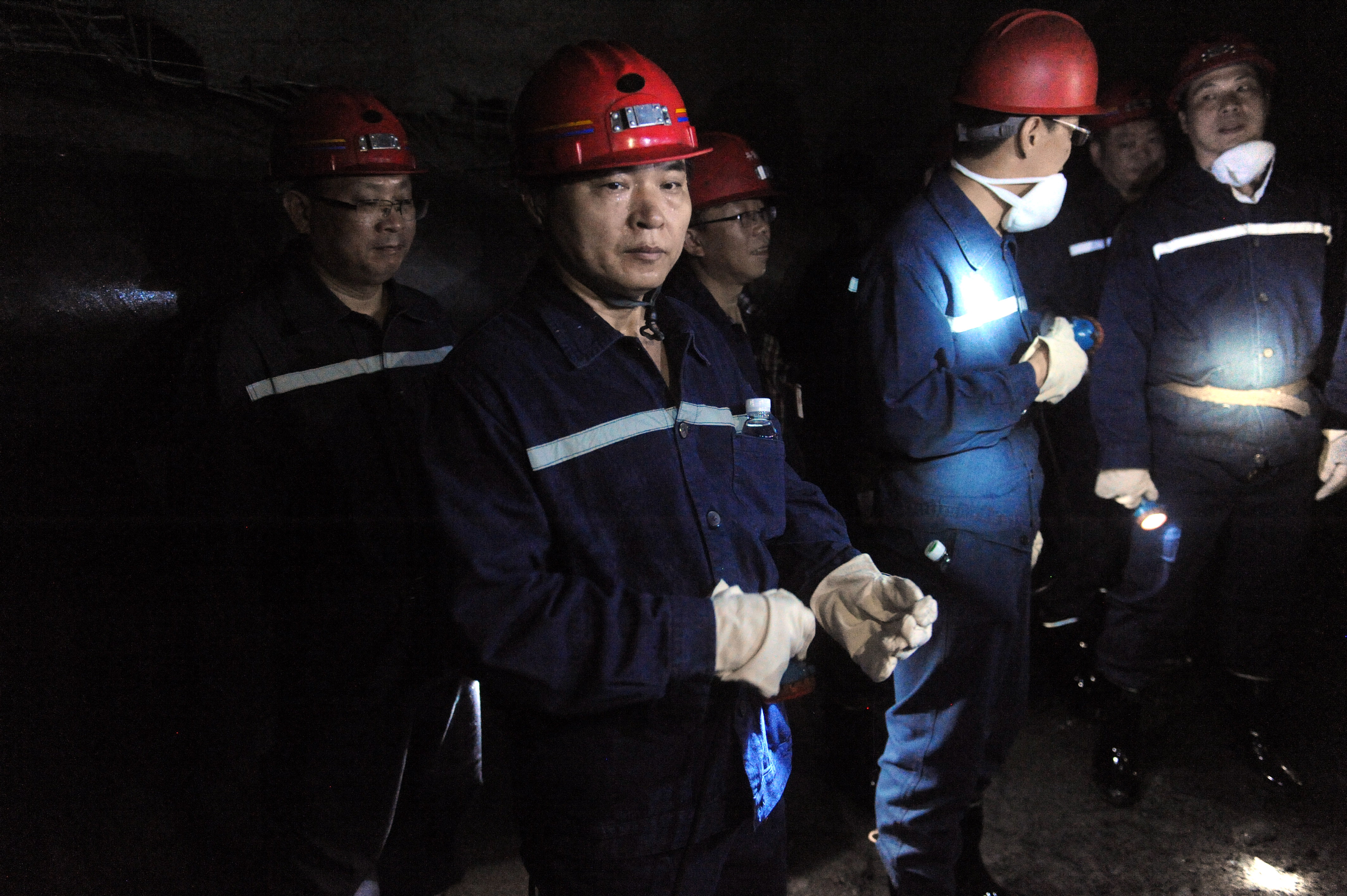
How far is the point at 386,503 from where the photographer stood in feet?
8.23

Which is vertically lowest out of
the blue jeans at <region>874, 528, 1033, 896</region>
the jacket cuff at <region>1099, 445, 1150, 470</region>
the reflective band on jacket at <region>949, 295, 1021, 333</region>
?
the blue jeans at <region>874, 528, 1033, 896</region>

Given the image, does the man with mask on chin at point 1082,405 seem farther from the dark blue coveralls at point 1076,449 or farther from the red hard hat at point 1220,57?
the red hard hat at point 1220,57

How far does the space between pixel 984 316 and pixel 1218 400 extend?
1.21m

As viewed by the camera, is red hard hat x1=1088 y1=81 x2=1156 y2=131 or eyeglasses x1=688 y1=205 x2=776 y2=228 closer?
eyeglasses x1=688 y1=205 x2=776 y2=228

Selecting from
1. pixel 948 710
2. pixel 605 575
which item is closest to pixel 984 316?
pixel 948 710

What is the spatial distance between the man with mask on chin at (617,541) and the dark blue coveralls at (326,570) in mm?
990

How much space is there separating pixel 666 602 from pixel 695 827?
495mm

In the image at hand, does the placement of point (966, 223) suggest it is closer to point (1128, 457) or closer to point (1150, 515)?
point (1128, 457)

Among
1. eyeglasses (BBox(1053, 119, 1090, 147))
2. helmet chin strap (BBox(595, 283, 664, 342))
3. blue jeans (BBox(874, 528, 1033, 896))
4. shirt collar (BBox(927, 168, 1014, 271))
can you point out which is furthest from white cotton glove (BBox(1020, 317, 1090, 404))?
helmet chin strap (BBox(595, 283, 664, 342))

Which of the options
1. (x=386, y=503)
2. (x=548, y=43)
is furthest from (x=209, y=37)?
(x=386, y=503)

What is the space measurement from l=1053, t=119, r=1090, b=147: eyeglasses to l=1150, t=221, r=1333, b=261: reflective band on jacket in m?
0.74

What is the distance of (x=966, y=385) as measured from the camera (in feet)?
7.59

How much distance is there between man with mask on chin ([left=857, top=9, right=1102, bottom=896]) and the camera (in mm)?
2371

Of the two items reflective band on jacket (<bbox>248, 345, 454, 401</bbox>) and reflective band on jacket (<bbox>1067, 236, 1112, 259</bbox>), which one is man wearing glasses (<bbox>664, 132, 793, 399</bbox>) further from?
reflective band on jacket (<bbox>1067, 236, 1112, 259</bbox>)
